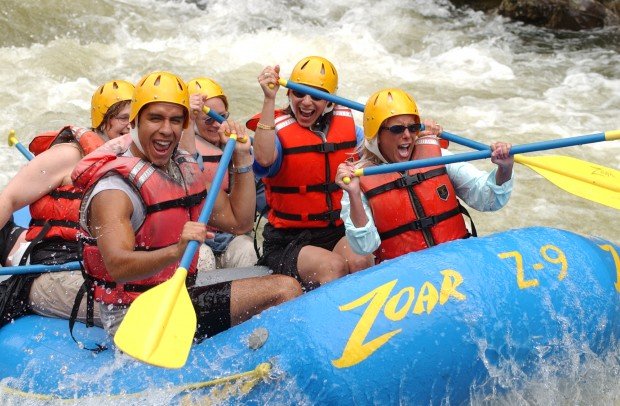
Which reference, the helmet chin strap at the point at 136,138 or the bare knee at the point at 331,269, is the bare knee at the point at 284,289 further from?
the helmet chin strap at the point at 136,138

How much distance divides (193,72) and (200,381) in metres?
6.17

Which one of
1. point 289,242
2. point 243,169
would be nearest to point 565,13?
point 289,242

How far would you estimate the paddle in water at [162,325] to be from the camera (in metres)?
2.72

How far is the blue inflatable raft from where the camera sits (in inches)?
117

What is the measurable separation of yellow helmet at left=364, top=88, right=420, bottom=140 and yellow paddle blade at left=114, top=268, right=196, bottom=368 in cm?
111

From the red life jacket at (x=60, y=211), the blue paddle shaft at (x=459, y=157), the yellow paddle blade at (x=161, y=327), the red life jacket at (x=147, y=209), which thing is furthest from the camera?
the red life jacket at (x=60, y=211)

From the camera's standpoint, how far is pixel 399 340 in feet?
9.87

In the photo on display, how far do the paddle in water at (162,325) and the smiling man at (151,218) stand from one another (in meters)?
0.08

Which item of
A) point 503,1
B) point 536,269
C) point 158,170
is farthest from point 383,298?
point 503,1

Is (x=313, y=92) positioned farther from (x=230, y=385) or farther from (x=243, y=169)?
(x=230, y=385)

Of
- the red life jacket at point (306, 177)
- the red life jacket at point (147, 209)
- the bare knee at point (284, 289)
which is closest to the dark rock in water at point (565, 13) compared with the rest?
the red life jacket at point (306, 177)

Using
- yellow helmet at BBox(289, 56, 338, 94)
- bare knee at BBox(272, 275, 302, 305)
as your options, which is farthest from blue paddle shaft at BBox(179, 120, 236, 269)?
yellow helmet at BBox(289, 56, 338, 94)

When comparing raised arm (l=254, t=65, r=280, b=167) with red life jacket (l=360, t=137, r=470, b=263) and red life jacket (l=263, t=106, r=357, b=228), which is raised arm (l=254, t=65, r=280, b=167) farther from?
red life jacket (l=360, t=137, r=470, b=263)

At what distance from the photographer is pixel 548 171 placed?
12.5ft
